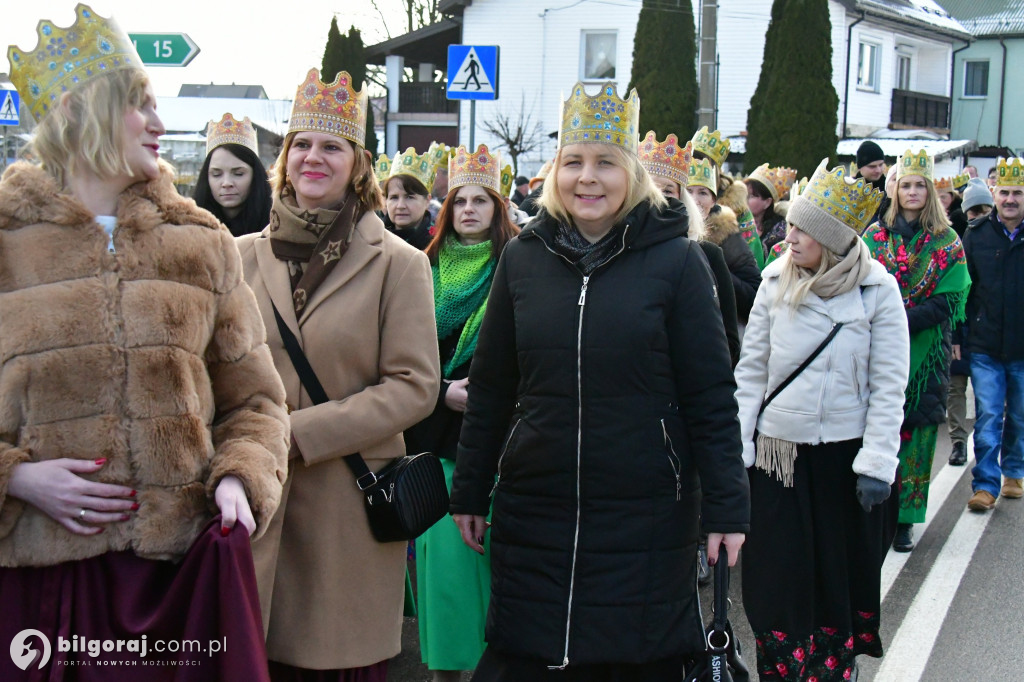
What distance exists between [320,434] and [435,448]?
130cm

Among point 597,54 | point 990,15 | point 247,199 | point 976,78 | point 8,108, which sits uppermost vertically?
point 990,15

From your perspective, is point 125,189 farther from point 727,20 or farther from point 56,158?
point 727,20

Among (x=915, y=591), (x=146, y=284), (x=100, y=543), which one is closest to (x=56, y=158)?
(x=146, y=284)

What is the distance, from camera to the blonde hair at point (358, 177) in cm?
380

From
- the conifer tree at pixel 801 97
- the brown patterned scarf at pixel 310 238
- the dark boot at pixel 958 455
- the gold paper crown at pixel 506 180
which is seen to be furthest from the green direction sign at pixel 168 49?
the conifer tree at pixel 801 97

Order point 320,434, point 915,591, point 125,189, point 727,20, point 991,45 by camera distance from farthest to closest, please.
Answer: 1. point 991,45
2. point 727,20
3. point 915,591
4. point 320,434
5. point 125,189

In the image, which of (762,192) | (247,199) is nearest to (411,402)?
(247,199)

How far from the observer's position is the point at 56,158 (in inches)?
100

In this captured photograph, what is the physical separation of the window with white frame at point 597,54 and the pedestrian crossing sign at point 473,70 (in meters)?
23.9

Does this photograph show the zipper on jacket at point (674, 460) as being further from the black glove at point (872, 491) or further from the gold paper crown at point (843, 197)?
the gold paper crown at point (843, 197)

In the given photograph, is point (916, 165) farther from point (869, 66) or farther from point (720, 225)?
point (869, 66)

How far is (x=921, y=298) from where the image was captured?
7016mm

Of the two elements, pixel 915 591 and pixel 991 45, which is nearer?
pixel 915 591

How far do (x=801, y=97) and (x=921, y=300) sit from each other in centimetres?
2244
